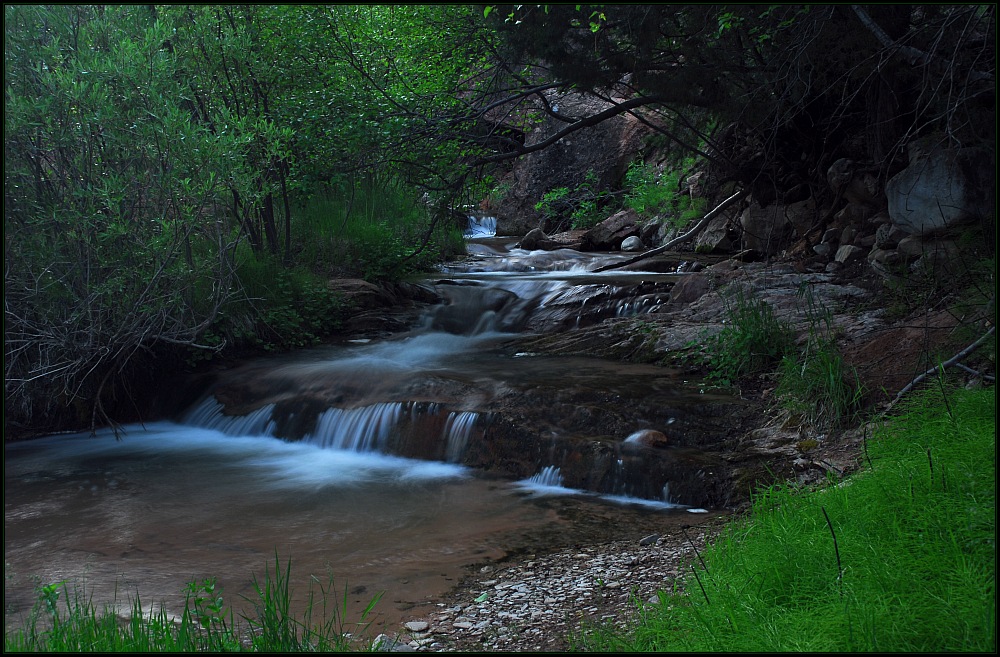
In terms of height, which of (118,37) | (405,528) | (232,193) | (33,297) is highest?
(118,37)

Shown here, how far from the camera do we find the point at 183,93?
757cm

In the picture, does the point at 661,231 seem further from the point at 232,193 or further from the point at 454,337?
the point at 232,193

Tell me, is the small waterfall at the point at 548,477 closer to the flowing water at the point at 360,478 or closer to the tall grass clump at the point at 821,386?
the flowing water at the point at 360,478

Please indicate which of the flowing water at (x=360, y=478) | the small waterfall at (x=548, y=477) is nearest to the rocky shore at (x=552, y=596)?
the flowing water at (x=360, y=478)

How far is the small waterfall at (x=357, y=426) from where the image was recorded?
288 inches

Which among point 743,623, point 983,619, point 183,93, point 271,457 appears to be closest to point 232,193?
point 183,93

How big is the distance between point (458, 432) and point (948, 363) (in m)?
3.90

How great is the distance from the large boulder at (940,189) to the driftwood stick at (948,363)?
3.25m

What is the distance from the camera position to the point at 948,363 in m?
4.70

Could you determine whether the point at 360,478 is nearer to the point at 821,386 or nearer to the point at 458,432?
the point at 458,432

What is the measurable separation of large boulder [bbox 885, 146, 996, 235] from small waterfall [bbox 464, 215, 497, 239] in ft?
47.6

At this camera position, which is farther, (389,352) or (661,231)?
(661,231)

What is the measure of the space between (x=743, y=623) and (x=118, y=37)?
22.9 ft

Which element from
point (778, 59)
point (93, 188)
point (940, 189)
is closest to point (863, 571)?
point (778, 59)
